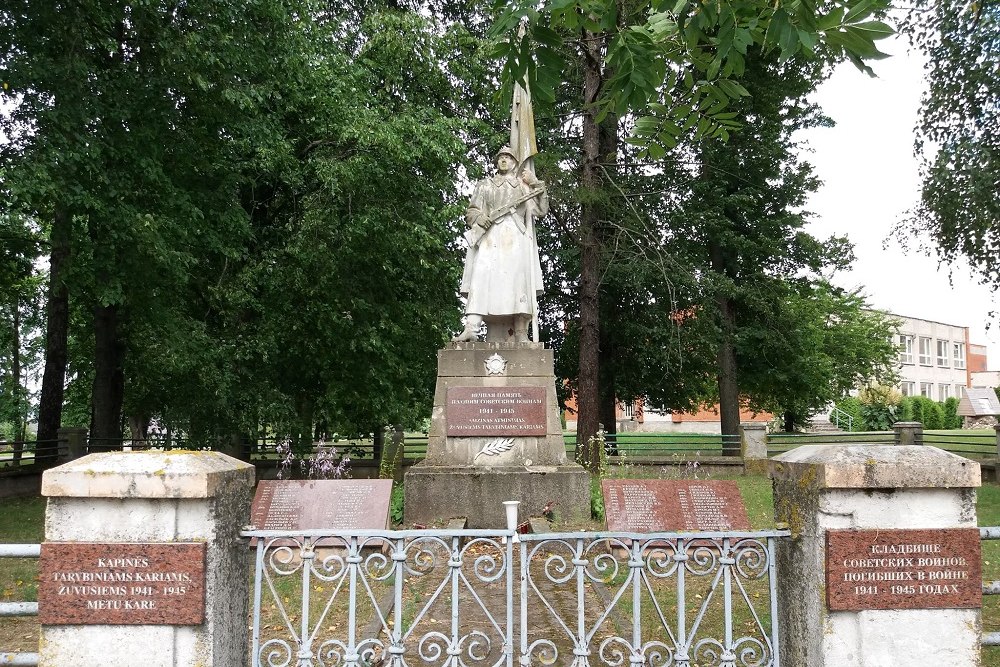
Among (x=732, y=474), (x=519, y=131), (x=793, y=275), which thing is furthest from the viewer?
(x=793, y=275)

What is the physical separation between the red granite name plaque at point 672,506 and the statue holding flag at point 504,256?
3.14 metres

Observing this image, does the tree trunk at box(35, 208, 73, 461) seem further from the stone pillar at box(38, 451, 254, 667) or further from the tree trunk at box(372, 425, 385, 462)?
the stone pillar at box(38, 451, 254, 667)

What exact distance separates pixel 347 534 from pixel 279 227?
13.3m

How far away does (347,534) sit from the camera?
13.0ft

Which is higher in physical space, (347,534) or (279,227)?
(279,227)

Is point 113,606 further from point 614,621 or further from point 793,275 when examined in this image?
point 793,275

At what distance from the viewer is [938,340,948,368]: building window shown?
65.7 metres

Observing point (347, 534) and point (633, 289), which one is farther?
point (633, 289)

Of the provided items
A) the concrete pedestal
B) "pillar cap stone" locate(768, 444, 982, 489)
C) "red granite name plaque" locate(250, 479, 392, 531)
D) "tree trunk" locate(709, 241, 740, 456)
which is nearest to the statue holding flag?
the concrete pedestal

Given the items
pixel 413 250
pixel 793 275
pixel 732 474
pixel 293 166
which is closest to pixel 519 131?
pixel 413 250

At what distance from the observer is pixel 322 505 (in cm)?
829

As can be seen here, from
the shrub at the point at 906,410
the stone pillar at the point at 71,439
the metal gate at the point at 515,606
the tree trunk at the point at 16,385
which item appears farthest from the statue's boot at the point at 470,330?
the shrub at the point at 906,410

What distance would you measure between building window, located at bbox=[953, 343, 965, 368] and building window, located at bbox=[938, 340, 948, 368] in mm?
1821

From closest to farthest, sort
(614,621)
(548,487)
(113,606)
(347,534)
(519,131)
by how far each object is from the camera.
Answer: (113,606), (347,534), (614,621), (548,487), (519,131)
